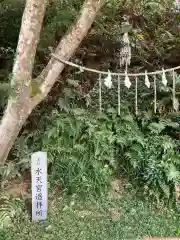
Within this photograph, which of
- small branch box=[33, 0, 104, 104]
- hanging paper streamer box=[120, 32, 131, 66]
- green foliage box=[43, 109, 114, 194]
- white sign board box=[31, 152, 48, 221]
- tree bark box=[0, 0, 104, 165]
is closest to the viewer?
white sign board box=[31, 152, 48, 221]

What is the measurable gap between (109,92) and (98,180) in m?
1.58

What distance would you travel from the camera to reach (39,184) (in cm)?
431

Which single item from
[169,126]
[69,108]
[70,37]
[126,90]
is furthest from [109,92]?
[70,37]

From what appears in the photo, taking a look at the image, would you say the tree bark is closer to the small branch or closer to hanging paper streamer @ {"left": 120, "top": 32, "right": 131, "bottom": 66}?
the small branch

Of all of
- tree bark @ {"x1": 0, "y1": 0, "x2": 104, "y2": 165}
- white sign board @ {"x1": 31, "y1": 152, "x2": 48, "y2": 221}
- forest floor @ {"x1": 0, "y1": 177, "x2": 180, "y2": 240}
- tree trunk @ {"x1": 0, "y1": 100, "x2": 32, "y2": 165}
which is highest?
tree bark @ {"x1": 0, "y1": 0, "x2": 104, "y2": 165}

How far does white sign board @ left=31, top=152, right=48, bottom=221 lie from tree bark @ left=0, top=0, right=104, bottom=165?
0.55m

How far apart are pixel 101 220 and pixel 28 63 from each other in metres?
2.17

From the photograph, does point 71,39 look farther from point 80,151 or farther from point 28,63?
point 80,151

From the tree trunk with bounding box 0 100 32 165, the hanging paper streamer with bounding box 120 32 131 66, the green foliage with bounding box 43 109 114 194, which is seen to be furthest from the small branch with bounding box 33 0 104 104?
the hanging paper streamer with bounding box 120 32 131 66

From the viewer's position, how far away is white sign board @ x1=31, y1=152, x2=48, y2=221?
14.0 ft

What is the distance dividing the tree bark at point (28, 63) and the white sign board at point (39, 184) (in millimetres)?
547

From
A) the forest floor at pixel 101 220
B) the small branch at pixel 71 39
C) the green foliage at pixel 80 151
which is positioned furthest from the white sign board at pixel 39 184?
the small branch at pixel 71 39

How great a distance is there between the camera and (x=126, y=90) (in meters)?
5.87

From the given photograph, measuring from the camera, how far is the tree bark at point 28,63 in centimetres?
437
